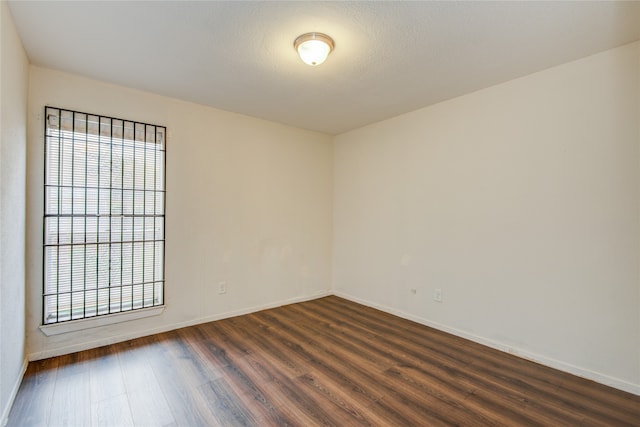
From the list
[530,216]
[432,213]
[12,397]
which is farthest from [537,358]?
[12,397]

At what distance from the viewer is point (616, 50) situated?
2191 mm

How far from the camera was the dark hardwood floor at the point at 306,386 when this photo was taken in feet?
6.02

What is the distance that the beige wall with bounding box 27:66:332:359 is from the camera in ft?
8.39

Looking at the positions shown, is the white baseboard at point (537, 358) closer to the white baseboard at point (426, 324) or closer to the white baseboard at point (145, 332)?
the white baseboard at point (426, 324)

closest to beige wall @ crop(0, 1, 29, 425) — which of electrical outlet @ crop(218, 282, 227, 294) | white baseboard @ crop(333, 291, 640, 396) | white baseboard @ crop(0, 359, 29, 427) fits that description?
white baseboard @ crop(0, 359, 29, 427)

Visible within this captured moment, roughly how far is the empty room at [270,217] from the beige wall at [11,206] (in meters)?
0.03

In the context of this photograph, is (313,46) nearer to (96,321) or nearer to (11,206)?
(11,206)

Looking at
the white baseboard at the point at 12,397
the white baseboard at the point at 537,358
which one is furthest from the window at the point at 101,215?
the white baseboard at the point at 537,358

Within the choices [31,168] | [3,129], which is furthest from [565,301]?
[31,168]

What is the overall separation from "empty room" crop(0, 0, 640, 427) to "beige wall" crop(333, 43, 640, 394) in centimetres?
2

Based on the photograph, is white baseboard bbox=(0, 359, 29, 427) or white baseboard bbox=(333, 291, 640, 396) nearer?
white baseboard bbox=(0, 359, 29, 427)

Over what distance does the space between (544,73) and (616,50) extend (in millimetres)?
431

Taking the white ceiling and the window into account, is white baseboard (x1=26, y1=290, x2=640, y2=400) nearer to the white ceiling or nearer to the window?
the window

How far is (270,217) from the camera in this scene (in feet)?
13.0
